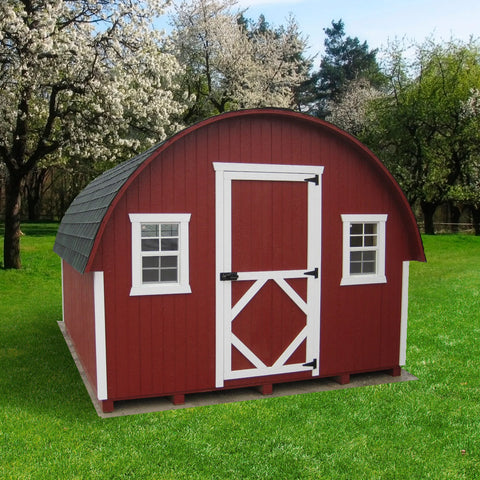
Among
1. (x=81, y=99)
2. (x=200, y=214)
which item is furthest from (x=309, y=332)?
(x=81, y=99)

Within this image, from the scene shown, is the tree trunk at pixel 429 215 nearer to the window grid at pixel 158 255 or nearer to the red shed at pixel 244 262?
the red shed at pixel 244 262

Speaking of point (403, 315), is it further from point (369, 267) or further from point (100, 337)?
point (100, 337)

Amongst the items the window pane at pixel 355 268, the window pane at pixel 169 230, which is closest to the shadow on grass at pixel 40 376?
the window pane at pixel 169 230

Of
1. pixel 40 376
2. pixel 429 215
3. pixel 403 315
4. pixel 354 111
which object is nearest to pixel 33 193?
pixel 354 111

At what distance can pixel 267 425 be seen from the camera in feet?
21.1

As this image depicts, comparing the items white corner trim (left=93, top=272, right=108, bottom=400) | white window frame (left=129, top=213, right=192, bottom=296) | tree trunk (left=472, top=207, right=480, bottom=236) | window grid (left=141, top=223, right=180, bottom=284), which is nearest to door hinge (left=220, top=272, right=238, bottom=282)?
white window frame (left=129, top=213, right=192, bottom=296)

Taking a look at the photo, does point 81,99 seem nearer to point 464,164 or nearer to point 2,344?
point 2,344

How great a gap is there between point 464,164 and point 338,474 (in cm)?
2615

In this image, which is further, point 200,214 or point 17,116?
point 17,116

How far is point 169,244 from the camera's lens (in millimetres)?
7230

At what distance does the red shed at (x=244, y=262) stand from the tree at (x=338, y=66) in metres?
39.6

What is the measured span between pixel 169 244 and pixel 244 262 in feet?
3.33

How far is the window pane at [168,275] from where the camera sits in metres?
7.16

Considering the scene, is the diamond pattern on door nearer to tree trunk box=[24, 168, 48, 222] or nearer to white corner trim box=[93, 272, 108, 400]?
white corner trim box=[93, 272, 108, 400]
